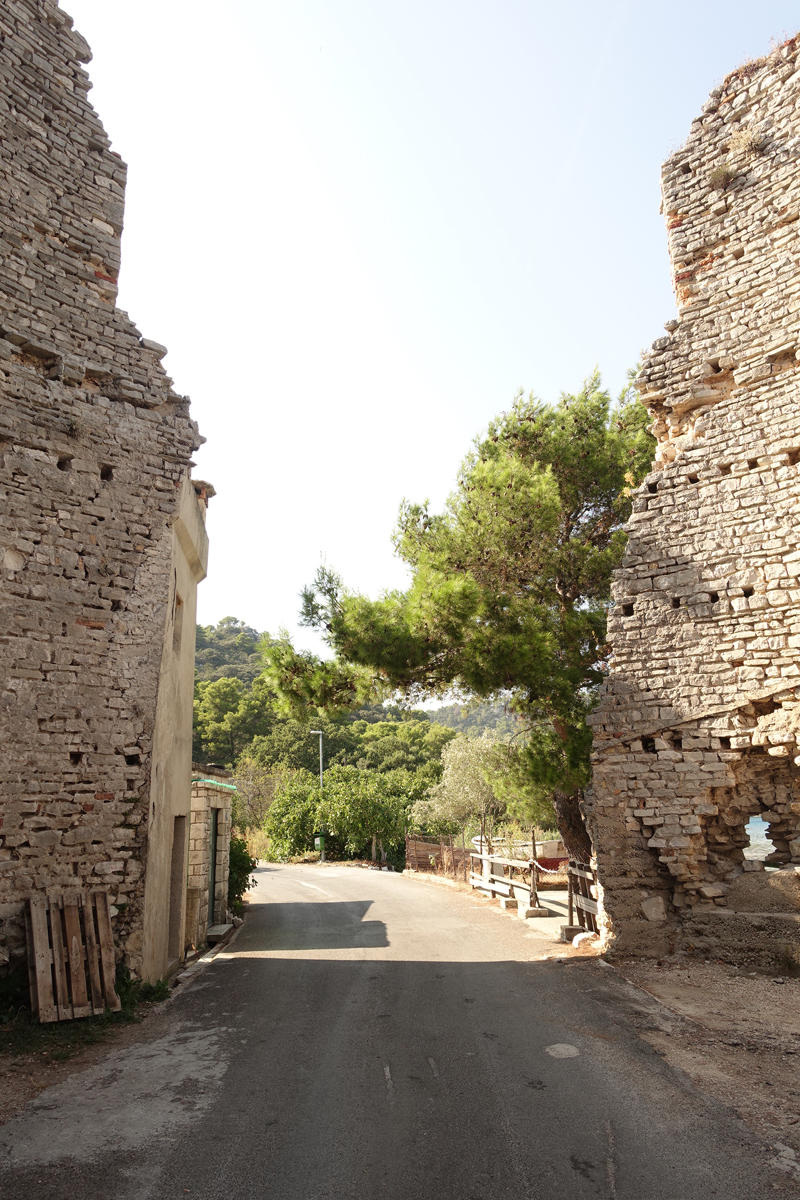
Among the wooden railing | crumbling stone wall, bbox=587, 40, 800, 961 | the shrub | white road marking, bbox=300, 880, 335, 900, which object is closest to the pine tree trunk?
the wooden railing

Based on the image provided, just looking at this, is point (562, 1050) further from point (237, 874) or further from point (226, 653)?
point (226, 653)

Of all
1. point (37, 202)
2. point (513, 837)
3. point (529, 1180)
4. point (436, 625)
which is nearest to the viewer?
point (529, 1180)

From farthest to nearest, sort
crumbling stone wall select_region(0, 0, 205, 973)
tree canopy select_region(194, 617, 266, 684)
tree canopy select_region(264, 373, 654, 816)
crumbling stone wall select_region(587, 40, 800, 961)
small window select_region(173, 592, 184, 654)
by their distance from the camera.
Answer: tree canopy select_region(194, 617, 266, 684), tree canopy select_region(264, 373, 654, 816), small window select_region(173, 592, 184, 654), crumbling stone wall select_region(587, 40, 800, 961), crumbling stone wall select_region(0, 0, 205, 973)

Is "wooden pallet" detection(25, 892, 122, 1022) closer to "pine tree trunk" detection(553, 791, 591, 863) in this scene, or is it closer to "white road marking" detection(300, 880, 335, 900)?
"pine tree trunk" detection(553, 791, 591, 863)

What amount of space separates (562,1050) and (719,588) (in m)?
5.48

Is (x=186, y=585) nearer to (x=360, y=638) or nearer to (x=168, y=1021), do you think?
(x=360, y=638)

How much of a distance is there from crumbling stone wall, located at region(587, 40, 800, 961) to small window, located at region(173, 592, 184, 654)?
18.8 feet

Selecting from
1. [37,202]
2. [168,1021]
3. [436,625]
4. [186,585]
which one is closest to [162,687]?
[186,585]

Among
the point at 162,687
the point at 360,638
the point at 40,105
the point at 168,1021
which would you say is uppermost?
the point at 40,105

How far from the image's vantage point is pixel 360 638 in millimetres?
11508

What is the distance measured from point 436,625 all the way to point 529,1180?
7959 mm

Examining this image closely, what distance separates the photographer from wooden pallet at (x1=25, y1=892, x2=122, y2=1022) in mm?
6328

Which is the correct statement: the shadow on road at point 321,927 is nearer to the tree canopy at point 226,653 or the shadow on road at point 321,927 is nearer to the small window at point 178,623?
the small window at point 178,623

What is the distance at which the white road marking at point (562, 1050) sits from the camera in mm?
5543
